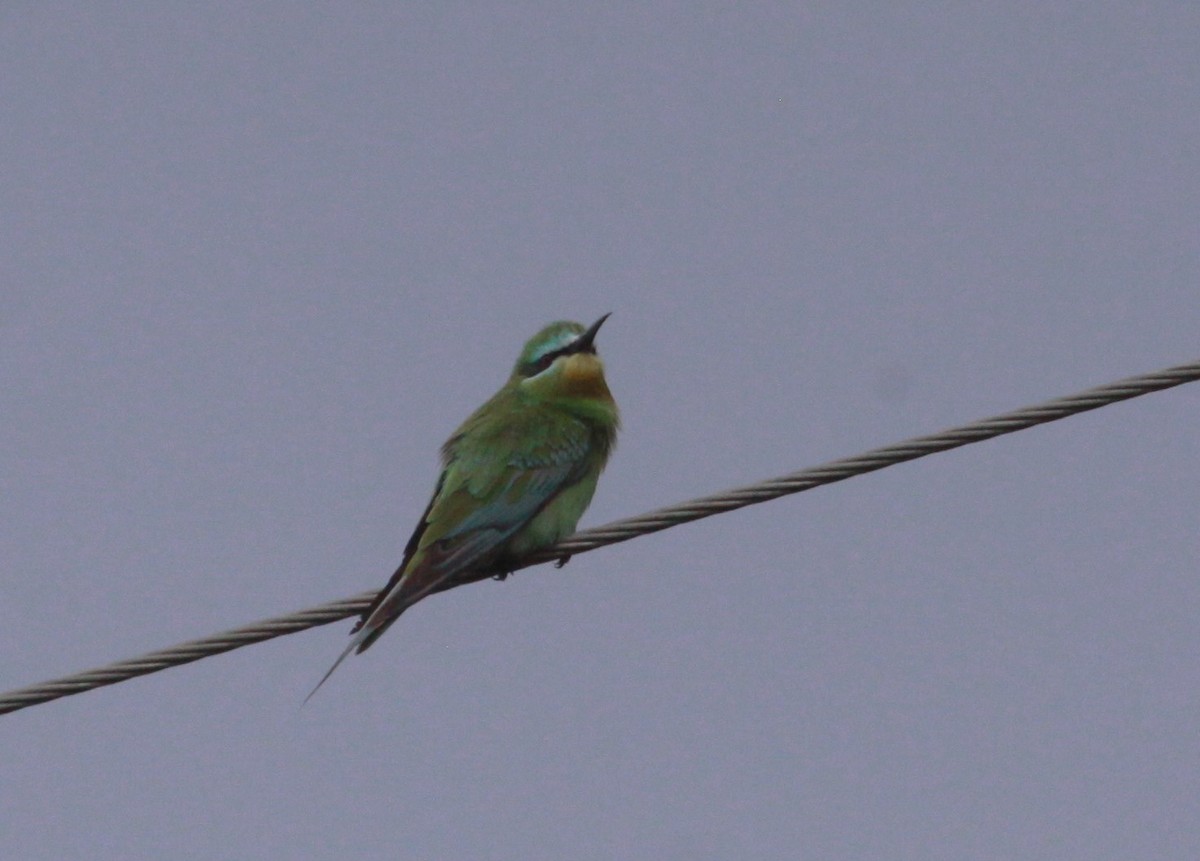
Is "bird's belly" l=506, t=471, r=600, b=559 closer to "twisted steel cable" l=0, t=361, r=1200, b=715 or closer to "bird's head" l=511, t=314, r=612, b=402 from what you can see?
"bird's head" l=511, t=314, r=612, b=402

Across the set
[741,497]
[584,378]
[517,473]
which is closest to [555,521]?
[517,473]

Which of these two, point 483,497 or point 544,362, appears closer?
point 483,497

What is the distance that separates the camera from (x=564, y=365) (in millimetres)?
6355

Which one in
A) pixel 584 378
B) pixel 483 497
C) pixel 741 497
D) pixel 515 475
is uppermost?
pixel 584 378

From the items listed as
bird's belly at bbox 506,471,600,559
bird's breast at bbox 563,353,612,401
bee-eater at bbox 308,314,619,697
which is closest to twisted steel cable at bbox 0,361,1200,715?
bee-eater at bbox 308,314,619,697

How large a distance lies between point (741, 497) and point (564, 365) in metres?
2.13

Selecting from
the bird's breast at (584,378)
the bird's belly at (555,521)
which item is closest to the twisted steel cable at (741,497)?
the bird's belly at (555,521)

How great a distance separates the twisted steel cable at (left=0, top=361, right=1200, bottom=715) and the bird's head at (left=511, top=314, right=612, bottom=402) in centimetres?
186

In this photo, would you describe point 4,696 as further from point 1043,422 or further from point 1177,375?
point 1177,375

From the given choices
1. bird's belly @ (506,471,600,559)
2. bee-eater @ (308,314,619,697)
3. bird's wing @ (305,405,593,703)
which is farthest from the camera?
bird's belly @ (506,471,600,559)

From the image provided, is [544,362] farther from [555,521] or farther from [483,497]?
[483,497]

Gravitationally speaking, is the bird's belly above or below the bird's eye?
below

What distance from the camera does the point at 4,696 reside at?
3914 mm

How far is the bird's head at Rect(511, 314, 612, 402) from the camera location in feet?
20.7
